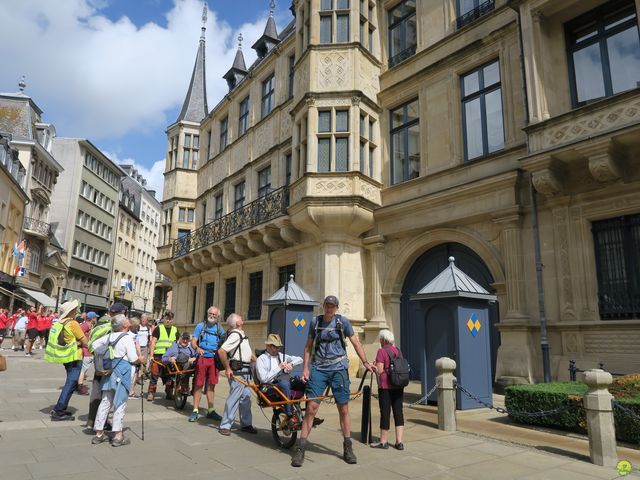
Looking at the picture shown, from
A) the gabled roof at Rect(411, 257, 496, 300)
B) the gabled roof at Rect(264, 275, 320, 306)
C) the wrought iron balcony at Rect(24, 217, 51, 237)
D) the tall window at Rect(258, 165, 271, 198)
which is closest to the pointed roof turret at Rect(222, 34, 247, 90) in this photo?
the tall window at Rect(258, 165, 271, 198)

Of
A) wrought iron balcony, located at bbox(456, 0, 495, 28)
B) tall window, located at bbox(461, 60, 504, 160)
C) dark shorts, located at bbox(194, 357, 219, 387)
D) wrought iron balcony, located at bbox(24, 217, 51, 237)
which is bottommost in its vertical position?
dark shorts, located at bbox(194, 357, 219, 387)

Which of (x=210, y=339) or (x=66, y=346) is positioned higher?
(x=210, y=339)

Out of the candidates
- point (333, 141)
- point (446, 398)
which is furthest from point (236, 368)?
point (333, 141)

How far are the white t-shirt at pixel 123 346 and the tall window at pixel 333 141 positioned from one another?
9.28 m

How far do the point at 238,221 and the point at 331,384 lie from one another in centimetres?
1461

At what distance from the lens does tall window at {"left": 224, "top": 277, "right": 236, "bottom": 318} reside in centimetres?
2109

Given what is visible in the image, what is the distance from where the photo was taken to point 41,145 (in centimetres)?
3875

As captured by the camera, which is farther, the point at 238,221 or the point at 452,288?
the point at 238,221

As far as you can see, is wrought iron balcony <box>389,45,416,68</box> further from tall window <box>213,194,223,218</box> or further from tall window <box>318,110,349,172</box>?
tall window <box>213,194,223,218</box>

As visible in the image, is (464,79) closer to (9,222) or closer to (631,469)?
(631,469)

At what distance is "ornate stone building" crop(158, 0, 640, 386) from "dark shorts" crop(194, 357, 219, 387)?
13.1ft

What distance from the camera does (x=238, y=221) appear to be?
1962 centimetres

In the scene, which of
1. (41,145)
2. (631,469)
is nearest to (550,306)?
(631,469)

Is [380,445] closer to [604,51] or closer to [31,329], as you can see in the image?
[604,51]
